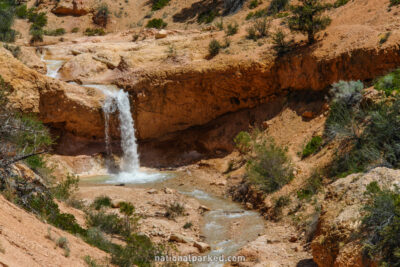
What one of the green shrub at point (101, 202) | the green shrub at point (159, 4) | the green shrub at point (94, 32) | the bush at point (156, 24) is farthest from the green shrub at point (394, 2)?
the green shrub at point (159, 4)

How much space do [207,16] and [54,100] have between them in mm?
20866

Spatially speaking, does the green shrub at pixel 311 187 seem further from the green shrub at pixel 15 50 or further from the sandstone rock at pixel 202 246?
the green shrub at pixel 15 50

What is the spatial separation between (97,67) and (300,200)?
47.3 feet

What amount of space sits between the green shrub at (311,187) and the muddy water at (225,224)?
1.41 meters

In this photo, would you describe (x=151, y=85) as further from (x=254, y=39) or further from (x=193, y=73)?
(x=254, y=39)

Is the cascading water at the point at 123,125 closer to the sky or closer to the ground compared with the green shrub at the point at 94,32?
closer to the ground

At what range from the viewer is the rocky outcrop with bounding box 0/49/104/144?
18031 mm

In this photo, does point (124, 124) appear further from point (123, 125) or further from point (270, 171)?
point (270, 171)

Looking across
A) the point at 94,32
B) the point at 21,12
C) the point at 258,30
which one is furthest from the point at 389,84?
the point at 21,12

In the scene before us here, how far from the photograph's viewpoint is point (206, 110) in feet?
71.3

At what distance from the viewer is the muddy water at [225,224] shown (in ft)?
34.9

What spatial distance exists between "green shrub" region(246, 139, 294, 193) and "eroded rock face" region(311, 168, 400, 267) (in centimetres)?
567

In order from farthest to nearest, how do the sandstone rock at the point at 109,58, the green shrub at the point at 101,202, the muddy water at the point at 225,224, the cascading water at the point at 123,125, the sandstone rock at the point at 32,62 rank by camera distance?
the sandstone rock at the point at 109,58 < the sandstone rock at the point at 32,62 < the cascading water at the point at 123,125 < the green shrub at the point at 101,202 < the muddy water at the point at 225,224

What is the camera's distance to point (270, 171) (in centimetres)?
1406
